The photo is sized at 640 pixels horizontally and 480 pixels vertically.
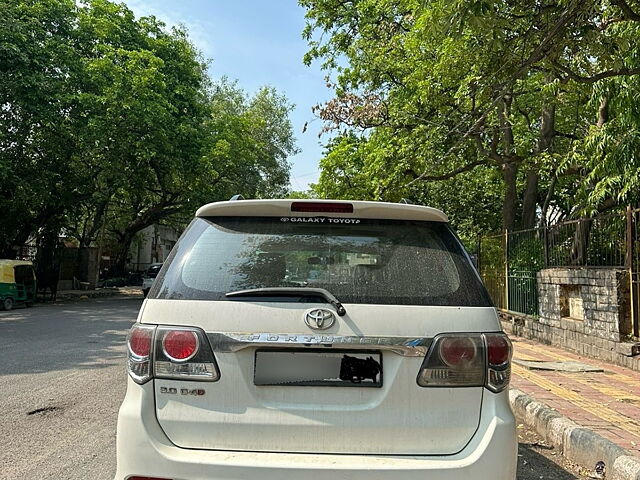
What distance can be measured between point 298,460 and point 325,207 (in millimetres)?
1143

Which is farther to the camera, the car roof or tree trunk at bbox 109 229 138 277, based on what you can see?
tree trunk at bbox 109 229 138 277

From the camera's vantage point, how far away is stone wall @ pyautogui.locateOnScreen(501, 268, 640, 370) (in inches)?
318

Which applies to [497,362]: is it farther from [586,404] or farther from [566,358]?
[566,358]

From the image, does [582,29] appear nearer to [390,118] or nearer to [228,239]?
[228,239]

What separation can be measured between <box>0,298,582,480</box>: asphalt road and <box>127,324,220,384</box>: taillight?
185 cm

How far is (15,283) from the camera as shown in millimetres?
16984

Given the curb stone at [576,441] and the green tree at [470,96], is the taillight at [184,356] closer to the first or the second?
the curb stone at [576,441]

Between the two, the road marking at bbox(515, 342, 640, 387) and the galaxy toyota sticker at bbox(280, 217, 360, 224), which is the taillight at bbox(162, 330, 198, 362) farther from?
the road marking at bbox(515, 342, 640, 387)

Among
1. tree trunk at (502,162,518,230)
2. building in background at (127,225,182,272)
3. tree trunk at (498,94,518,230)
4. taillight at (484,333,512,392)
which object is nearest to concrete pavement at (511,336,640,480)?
taillight at (484,333,512,392)

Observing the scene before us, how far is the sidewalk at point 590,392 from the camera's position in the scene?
15.8ft

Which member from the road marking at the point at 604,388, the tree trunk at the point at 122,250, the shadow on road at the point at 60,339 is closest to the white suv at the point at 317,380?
the road marking at the point at 604,388

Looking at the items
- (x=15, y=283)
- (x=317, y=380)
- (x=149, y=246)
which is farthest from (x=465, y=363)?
(x=149, y=246)

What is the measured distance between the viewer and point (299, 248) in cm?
261

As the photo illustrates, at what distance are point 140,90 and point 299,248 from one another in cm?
1939
